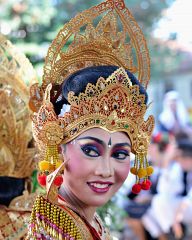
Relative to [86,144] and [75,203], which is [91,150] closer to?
[86,144]

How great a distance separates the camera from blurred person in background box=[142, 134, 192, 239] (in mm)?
4961

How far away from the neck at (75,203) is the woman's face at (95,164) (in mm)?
25

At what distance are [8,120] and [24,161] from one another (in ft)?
0.60

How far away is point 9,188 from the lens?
107 inches

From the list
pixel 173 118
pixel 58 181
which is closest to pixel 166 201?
pixel 173 118

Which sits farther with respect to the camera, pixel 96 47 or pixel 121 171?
pixel 96 47

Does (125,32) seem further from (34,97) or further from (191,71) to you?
(191,71)

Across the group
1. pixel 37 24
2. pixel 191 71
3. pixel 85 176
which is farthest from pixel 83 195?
pixel 191 71

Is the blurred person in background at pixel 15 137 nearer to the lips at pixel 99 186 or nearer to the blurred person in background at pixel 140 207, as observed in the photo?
the lips at pixel 99 186

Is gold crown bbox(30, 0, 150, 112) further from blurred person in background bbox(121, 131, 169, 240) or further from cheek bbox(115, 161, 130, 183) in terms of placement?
blurred person in background bbox(121, 131, 169, 240)

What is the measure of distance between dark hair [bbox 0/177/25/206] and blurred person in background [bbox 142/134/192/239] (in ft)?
7.76

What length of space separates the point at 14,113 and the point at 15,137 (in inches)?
3.8

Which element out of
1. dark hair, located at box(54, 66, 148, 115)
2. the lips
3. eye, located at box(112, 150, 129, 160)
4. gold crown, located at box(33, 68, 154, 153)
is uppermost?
dark hair, located at box(54, 66, 148, 115)

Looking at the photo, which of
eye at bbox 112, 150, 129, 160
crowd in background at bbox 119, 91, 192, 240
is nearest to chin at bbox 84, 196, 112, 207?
eye at bbox 112, 150, 129, 160
